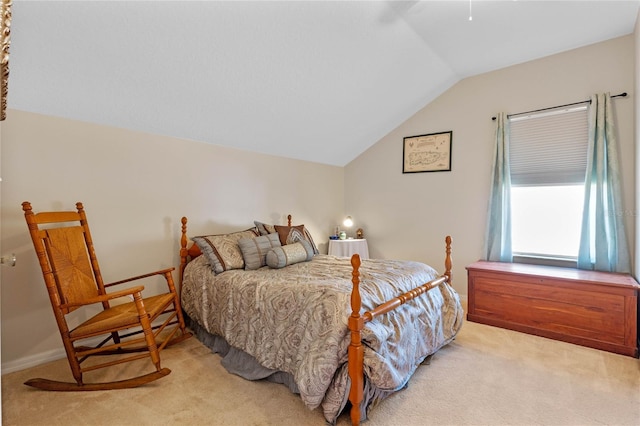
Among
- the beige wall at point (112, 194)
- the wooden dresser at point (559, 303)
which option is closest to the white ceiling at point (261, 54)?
the beige wall at point (112, 194)

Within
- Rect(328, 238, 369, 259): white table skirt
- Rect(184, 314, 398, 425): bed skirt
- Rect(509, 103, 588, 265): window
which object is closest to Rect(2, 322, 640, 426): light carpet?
Rect(184, 314, 398, 425): bed skirt

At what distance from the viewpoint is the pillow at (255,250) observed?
110 inches

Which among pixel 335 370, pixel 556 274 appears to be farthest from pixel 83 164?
pixel 556 274

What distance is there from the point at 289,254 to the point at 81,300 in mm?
1572

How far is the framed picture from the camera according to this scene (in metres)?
4.04

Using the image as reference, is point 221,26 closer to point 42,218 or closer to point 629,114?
point 42,218

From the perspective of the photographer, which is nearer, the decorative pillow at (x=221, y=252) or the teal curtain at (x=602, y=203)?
the decorative pillow at (x=221, y=252)

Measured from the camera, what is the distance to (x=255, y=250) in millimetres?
2865

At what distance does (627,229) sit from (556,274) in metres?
0.81

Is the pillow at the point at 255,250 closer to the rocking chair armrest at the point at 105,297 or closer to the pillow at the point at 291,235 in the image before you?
the pillow at the point at 291,235

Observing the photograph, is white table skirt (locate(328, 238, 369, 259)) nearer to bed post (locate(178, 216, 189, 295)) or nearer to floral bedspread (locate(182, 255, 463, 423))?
floral bedspread (locate(182, 255, 463, 423))

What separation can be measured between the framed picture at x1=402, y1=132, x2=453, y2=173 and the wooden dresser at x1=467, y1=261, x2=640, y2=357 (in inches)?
55.8

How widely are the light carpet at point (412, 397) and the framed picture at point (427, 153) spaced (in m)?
2.38

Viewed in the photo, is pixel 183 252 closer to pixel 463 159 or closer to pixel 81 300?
pixel 81 300
